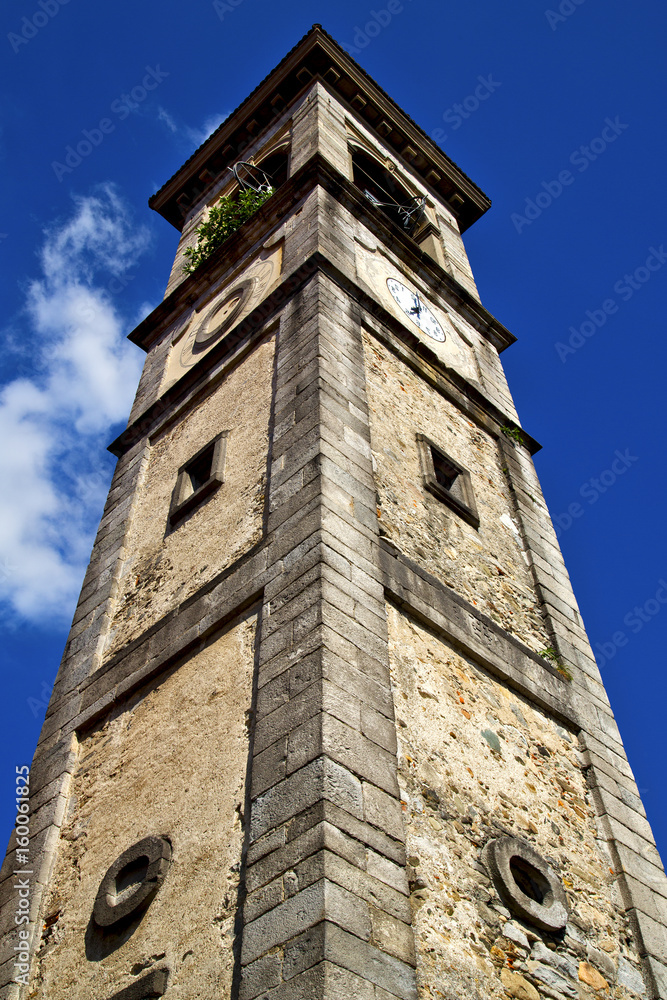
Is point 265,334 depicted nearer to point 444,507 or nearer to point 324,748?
point 444,507

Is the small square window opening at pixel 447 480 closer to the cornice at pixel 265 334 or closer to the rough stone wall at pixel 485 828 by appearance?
the cornice at pixel 265 334

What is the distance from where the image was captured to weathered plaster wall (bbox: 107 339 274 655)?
7.04m

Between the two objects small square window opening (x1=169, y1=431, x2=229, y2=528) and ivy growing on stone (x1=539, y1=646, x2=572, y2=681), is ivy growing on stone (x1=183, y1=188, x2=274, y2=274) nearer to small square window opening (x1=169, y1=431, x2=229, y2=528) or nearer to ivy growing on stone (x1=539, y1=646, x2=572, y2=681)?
small square window opening (x1=169, y1=431, x2=229, y2=528)

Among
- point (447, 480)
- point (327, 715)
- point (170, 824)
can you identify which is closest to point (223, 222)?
point (447, 480)

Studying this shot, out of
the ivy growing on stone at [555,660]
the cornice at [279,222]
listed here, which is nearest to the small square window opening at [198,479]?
the ivy growing on stone at [555,660]

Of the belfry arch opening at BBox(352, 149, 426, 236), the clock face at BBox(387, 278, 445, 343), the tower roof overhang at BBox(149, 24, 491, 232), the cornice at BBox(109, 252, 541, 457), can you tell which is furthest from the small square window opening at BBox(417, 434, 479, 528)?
the tower roof overhang at BBox(149, 24, 491, 232)

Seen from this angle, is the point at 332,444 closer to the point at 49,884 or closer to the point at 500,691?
the point at 500,691

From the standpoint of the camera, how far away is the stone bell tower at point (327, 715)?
182 inches

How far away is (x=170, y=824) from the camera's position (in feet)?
17.7

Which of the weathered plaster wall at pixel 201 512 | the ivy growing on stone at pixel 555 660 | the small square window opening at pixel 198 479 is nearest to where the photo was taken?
the weathered plaster wall at pixel 201 512

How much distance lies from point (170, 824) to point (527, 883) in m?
2.00

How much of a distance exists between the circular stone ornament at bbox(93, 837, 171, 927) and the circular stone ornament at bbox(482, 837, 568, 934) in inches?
68.3

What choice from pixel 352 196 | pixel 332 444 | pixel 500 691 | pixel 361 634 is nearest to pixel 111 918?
pixel 361 634

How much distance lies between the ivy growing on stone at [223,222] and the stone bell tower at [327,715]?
2.33m
